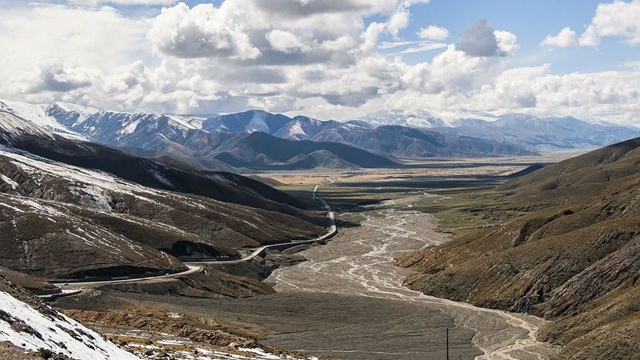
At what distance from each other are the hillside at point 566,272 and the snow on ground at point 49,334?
6015cm

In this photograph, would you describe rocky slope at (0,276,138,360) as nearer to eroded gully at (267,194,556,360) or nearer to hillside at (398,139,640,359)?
eroded gully at (267,194,556,360)

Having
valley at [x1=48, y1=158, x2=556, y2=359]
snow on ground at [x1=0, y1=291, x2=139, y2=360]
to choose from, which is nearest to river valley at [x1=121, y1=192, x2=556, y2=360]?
valley at [x1=48, y1=158, x2=556, y2=359]

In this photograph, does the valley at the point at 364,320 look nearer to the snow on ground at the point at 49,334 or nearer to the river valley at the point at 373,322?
the river valley at the point at 373,322

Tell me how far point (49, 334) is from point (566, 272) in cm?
9833

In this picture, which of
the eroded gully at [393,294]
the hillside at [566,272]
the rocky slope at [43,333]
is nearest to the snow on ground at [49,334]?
the rocky slope at [43,333]

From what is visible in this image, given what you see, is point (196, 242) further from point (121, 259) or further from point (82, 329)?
point (82, 329)

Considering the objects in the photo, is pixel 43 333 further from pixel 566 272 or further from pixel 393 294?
pixel 393 294

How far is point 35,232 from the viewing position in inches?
5935

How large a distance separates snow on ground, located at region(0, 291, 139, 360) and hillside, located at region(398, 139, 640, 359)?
197ft

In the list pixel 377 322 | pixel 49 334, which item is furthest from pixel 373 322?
pixel 49 334

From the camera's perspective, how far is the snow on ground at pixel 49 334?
44188mm

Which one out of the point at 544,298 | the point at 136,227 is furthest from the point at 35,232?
the point at 544,298

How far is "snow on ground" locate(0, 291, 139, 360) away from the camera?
4419 cm

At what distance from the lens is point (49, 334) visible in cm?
4741
